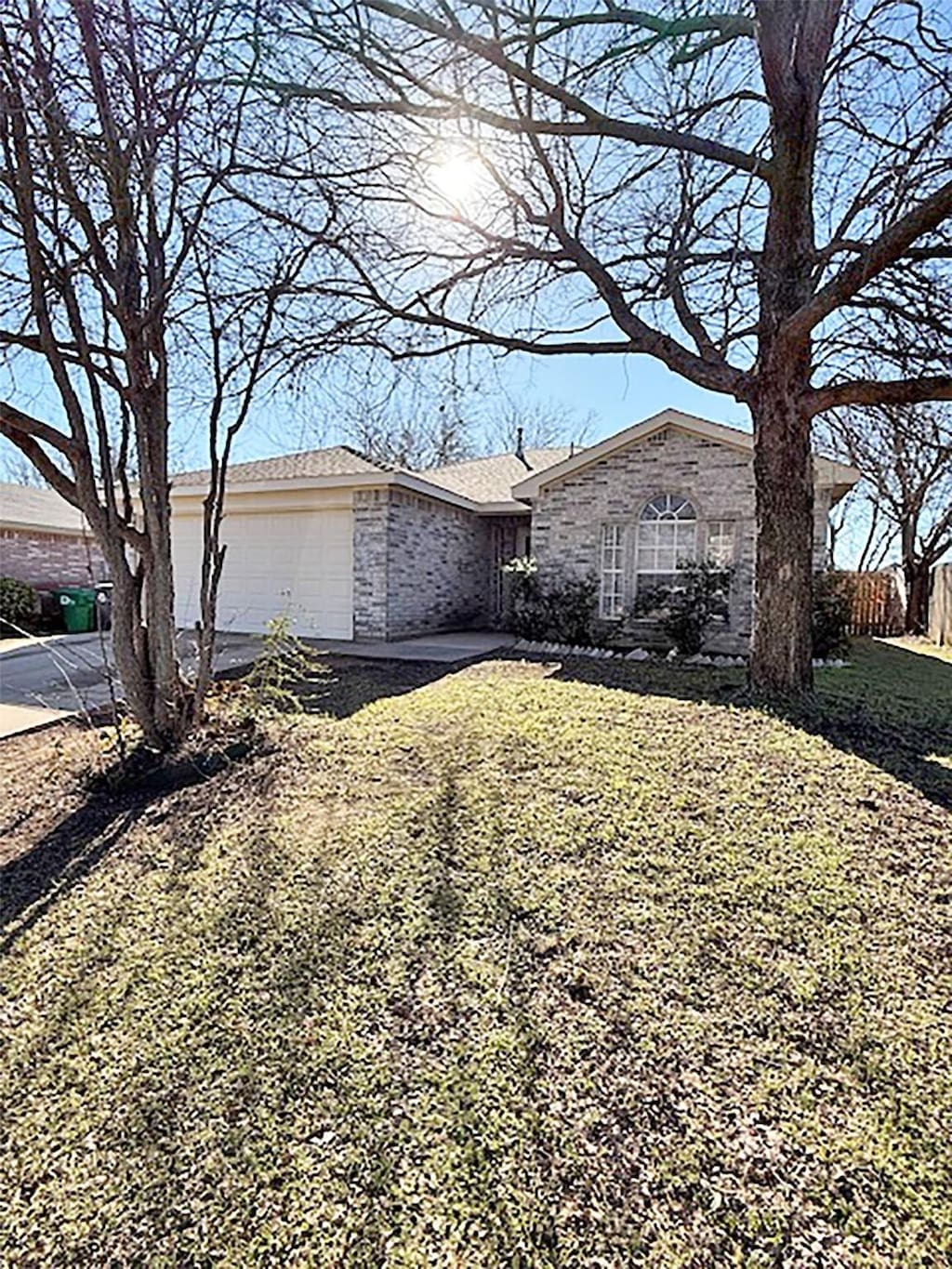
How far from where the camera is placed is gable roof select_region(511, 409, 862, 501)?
10719 mm

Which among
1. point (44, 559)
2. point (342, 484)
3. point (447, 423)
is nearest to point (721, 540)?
point (447, 423)

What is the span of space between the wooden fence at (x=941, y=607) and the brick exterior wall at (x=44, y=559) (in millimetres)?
18124

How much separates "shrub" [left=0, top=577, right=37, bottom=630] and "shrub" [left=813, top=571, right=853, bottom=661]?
48.0ft

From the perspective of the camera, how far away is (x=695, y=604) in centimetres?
1059

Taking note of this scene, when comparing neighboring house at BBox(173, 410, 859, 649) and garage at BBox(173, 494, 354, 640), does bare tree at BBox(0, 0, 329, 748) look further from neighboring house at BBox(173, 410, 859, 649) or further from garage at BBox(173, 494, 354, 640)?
garage at BBox(173, 494, 354, 640)

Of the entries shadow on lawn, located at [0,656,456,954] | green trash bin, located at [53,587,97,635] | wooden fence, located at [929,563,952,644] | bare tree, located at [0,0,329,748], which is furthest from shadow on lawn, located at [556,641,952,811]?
green trash bin, located at [53,587,97,635]

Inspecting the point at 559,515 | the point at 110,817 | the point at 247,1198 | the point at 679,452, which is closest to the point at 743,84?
the point at 679,452

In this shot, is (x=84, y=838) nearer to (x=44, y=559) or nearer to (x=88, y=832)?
(x=88, y=832)

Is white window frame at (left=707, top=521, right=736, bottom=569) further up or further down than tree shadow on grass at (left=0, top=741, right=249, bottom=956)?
further up

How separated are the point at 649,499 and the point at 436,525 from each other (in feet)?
13.9

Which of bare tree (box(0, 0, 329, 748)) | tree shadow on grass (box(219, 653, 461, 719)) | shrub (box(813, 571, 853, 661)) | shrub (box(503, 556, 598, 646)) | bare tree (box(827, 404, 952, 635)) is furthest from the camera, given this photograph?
bare tree (box(827, 404, 952, 635))

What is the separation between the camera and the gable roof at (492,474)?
14547 mm

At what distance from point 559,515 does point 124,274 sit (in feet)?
28.8

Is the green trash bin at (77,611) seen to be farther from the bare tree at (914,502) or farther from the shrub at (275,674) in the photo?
the bare tree at (914,502)
